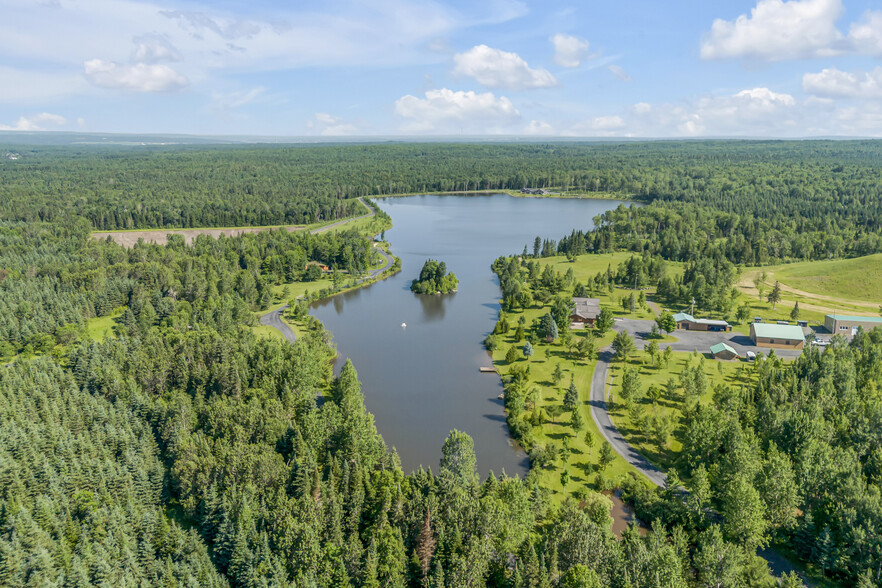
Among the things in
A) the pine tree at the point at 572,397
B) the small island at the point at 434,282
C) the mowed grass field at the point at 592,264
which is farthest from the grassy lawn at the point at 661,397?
the mowed grass field at the point at 592,264

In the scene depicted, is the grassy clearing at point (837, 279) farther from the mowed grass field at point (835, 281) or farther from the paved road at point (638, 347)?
the paved road at point (638, 347)

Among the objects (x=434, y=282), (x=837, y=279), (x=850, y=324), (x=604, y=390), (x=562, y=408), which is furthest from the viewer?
(x=837, y=279)

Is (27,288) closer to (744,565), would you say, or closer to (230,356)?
(230,356)

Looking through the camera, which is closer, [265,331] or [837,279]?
[265,331]

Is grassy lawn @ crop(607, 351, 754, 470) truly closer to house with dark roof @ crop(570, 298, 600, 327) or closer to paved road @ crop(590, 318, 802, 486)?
paved road @ crop(590, 318, 802, 486)

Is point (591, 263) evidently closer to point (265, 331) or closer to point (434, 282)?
point (434, 282)

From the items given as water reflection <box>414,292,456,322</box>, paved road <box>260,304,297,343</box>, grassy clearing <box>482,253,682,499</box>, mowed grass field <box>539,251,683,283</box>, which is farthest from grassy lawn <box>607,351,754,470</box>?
paved road <box>260,304,297,343</box>

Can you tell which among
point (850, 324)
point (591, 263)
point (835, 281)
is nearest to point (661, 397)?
point (850, 324)
